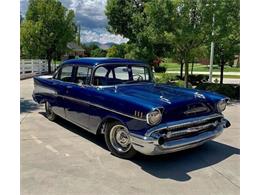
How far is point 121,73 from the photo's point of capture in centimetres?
549

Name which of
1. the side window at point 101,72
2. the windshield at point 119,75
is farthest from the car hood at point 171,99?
the side window at point 101,72

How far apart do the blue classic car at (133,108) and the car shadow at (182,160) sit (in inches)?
11.4

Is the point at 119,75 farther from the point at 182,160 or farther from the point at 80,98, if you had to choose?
the point at 182,160

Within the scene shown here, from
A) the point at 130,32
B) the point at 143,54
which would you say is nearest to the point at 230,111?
the point at 143,54

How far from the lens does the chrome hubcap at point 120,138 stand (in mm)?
4523

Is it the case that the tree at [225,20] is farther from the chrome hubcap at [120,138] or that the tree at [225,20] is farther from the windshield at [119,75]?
the chrome hubcap at [120,138]

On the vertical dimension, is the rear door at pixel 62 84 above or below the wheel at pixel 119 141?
above

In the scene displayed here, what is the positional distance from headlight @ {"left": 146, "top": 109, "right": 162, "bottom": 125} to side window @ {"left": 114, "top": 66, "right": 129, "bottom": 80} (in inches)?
67.3

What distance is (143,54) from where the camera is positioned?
16500 mm

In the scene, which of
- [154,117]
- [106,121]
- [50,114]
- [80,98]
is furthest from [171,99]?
[50,114]

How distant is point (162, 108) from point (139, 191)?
3.79 ft

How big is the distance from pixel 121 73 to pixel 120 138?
140 cm

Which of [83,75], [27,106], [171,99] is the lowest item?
[27,106]

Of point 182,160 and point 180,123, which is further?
point 182,160
